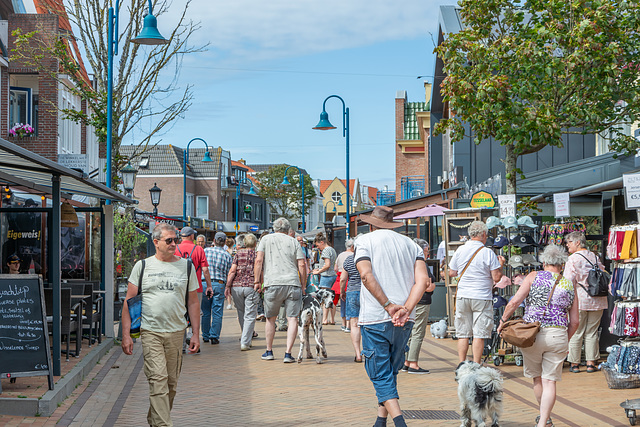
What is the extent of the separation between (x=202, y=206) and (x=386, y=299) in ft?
226

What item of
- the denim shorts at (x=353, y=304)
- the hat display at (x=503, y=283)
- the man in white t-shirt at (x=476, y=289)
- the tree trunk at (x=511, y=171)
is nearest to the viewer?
the man in white t-shirt at (x=476, y=289)

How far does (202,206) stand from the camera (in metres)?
74.2

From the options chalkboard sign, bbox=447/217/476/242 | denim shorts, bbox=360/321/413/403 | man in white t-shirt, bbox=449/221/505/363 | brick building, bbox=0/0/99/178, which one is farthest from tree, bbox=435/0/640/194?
brick building, bbox=0/0/99/178

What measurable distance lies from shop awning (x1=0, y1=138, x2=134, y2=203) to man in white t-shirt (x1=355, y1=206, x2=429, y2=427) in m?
2.79

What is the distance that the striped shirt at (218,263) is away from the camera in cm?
1357

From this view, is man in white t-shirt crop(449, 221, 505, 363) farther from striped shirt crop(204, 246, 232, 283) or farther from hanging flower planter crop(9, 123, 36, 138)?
hanging flower planter crop(9, 123, 36, 138)

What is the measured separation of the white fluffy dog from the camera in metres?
6.64

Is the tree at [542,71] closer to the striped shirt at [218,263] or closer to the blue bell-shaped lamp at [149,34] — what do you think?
the striped shirt at [218,263]

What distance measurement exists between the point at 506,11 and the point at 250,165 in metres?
102

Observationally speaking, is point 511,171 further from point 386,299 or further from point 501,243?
point 386,299

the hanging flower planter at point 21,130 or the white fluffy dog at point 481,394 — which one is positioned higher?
the hanging flower planter at point 21,130

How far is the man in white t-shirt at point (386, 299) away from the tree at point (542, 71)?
6.89 meters

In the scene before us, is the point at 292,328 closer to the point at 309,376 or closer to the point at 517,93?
the point at 309,376

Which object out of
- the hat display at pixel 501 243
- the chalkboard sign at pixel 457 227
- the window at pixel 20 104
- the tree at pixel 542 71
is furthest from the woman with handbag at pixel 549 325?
the window at pixel 20 104
